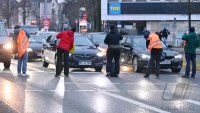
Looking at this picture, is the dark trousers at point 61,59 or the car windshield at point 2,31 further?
the car windshield at point 2,31

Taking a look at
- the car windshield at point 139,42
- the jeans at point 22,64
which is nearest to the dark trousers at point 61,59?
the jeans at point 22,64

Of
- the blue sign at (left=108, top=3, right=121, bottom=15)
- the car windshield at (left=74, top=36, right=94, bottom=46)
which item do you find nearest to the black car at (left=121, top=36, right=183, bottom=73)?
the car windshield at (left=74, top=36, right=94, bottom=46)

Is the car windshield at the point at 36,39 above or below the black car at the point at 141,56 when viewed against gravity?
above

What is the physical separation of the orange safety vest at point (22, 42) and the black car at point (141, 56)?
182 inches

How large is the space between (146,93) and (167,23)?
148ft

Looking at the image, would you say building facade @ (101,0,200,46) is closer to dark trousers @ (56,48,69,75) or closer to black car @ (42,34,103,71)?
black car @ (42,34,103,71)

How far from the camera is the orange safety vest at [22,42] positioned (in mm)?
17016

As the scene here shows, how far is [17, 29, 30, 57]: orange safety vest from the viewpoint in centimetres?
1702

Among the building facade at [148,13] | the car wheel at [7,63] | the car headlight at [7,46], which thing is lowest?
the car wheel at [7,63]

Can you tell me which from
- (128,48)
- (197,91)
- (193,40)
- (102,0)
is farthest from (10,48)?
(102,0)

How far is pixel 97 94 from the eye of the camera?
1256cm

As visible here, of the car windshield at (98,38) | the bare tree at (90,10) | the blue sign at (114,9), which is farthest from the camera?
the bare tree at (90,10)

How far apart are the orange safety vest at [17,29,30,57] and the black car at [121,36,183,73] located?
4.63 m

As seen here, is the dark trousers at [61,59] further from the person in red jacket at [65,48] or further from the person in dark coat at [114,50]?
the person in dark coat at [114,50]
